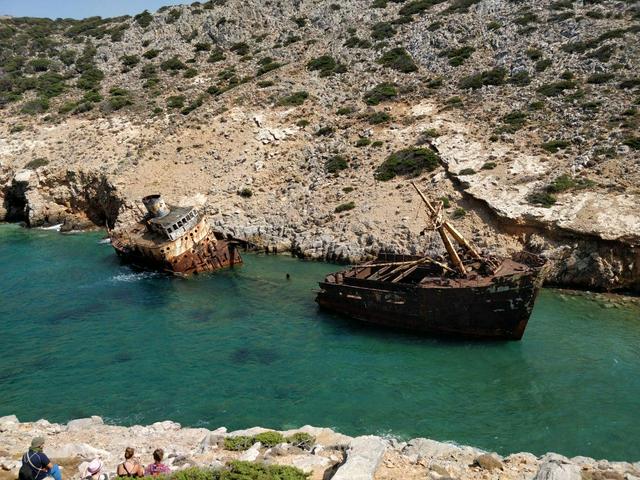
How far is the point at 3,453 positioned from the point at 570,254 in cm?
2794

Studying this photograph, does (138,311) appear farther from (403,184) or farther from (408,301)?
(403,184)

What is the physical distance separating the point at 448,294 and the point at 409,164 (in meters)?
19.1

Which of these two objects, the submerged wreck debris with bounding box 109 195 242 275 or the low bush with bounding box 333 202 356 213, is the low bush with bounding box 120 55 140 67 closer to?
the submerged wreck debris with bounding box 109 195 242 275

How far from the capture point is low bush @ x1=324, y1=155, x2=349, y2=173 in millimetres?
44319

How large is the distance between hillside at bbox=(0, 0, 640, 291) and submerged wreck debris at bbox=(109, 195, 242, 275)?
13.8 ft

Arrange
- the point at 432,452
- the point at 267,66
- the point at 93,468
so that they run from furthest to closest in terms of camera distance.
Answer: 1. the point at 267,66
2. the point at 432,452
3. the point at 93,468

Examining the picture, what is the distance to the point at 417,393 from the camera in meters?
19.7

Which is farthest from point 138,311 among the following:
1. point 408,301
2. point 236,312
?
point 408,301

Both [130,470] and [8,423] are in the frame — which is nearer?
[130,470]

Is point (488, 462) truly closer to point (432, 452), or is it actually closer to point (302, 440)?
point (432, 452)

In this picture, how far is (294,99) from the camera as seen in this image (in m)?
53.7

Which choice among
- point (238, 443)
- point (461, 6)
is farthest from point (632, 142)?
point (461, 6)

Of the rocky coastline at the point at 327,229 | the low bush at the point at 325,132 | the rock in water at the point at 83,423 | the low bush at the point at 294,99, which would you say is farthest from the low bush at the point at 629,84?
the rock in water at the point at 83,423

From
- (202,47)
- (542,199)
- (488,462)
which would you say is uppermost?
(202,47)
